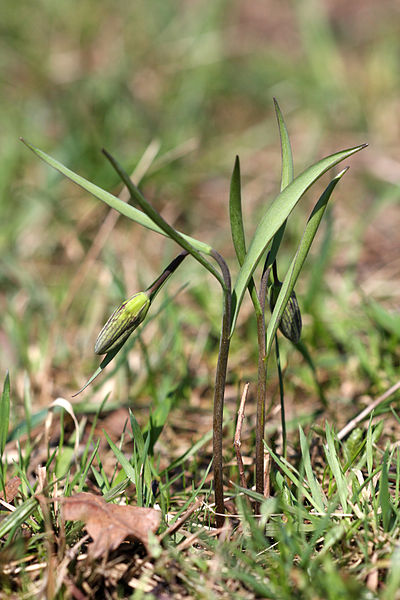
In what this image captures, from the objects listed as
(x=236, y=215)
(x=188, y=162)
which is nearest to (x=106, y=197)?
(x=236, y=215)

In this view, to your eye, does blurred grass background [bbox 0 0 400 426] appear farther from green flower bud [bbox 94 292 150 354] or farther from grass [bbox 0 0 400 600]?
green flower bud [bbox 94 292 150 354]

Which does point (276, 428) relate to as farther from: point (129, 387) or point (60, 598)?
point (60, 598)

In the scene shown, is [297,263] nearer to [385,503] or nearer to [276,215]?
[276,215]

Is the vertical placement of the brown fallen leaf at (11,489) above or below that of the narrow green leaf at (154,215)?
below

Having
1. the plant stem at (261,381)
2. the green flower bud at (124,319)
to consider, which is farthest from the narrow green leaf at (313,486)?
the green flower bud at (124,319)

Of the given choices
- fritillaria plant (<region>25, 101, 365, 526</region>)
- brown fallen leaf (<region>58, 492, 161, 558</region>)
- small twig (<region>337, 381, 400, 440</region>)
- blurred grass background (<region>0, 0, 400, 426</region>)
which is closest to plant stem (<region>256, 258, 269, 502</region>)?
fritillaria plant (<region>25, 101, 365, 526</region>)

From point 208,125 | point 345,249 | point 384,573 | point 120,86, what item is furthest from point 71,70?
point 384,573

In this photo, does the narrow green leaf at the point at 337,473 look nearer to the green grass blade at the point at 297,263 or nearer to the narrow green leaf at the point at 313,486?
the narrow green leaf at the point at 313,486

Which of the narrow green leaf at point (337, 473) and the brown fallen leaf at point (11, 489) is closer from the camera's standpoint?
the narrow green leaf at point (337, 473)
